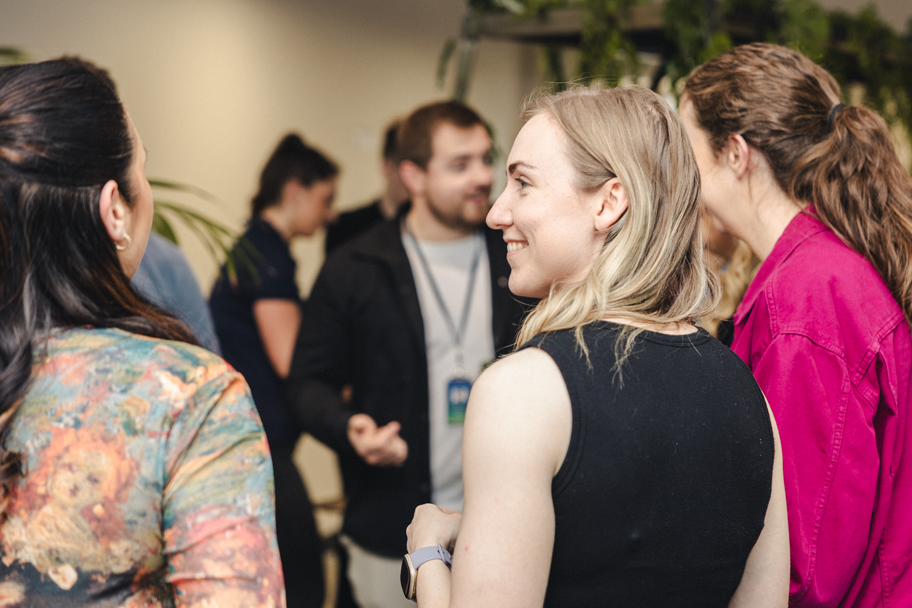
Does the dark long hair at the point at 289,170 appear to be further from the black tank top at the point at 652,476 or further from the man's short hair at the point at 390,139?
the black tank top at the point at 652,476

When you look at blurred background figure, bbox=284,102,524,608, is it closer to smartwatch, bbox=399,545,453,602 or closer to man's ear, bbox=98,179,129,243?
smartwatch, bbox=399,545,453,602

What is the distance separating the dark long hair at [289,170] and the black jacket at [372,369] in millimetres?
933

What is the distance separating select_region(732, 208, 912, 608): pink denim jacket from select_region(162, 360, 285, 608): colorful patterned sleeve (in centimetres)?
81

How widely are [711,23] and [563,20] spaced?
2.25ft

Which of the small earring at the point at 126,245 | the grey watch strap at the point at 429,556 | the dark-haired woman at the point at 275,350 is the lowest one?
the dark-haired woman at the point at 275,350

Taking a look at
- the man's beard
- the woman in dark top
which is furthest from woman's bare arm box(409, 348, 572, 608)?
the man's beard

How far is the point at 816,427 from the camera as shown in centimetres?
121

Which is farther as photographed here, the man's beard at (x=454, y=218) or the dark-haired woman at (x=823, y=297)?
the man's beard at (x=454, y=218)

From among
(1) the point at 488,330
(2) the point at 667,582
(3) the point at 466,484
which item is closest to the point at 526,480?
(3) the point at 466,484

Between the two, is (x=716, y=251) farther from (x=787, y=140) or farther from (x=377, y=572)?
(x=377, y=572)

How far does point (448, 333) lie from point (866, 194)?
4.19 feet

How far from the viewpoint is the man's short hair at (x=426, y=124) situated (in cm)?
252

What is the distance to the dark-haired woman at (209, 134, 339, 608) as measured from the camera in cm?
257

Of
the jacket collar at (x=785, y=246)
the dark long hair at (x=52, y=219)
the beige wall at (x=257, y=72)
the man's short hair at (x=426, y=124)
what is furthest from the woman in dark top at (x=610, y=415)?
the beige wall at (x=257, y=72)
